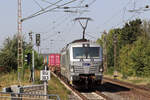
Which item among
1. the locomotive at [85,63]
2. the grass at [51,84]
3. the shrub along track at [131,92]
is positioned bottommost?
the shrub along track at [131,92]

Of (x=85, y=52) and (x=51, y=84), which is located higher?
(x=85, y=52)

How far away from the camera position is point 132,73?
4606 cm

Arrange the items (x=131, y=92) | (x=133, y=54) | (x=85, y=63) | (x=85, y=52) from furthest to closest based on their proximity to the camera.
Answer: (x=133, y=54) → (x=85, y=52) → (x=131, y=92) → (x=85, y=63)

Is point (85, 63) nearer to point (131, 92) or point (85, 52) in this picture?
point (85, 52)

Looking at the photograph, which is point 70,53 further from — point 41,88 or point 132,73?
point 132,73

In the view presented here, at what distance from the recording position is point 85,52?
1934 cm

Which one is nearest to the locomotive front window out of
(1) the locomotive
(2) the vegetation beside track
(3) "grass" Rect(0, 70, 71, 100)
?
(1) the locomotive

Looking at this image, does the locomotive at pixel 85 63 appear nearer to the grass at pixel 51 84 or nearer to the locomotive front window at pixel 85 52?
the locomotive front window at pixel 85 52

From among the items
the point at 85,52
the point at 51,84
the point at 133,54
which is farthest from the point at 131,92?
the point at 133,54

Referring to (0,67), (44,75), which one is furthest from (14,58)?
(44,75)

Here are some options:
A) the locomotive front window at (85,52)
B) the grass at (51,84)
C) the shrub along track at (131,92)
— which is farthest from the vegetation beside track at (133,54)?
the locomotive front window at (85,52)

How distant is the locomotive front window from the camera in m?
19.2

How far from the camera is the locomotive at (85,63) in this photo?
18766mm

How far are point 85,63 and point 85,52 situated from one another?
0.88 m
